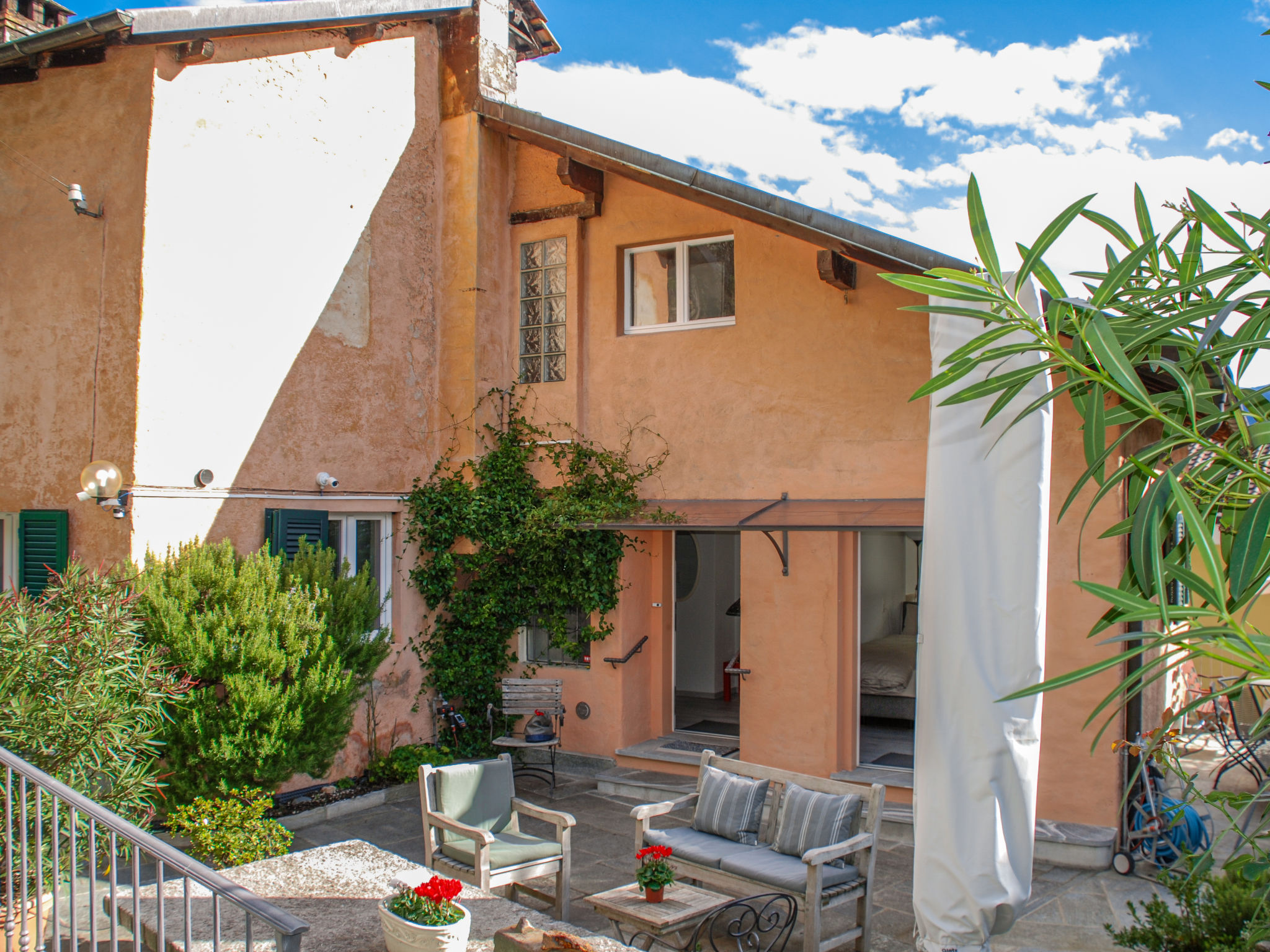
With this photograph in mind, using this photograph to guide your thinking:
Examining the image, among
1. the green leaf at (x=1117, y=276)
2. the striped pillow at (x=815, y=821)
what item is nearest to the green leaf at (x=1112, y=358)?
the green leaf at (x=1117, y=276)

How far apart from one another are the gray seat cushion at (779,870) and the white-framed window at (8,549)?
7.35 metres

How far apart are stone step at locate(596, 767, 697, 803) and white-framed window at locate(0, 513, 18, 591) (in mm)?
6289

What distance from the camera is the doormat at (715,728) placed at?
12039 mm

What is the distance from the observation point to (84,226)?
905cm

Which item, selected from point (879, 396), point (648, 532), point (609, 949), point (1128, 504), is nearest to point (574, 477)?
point (648, 532)

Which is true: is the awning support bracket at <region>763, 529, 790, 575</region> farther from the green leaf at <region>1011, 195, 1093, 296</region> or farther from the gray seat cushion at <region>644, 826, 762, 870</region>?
the green leaf at <region>1011, 195, 1093, 296</region>

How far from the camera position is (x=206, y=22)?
882 cm

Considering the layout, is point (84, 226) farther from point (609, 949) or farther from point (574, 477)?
point (609, 949)

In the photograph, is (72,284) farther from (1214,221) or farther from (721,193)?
(1214,221)

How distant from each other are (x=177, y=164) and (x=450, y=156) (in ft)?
11.8

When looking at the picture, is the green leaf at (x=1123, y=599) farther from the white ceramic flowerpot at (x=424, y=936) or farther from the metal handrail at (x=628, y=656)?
the metal handrail at (x=628, y=656)

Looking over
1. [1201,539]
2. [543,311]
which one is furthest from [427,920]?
[543,311]

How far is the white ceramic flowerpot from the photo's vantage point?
4.80 m

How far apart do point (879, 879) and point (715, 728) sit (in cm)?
465
